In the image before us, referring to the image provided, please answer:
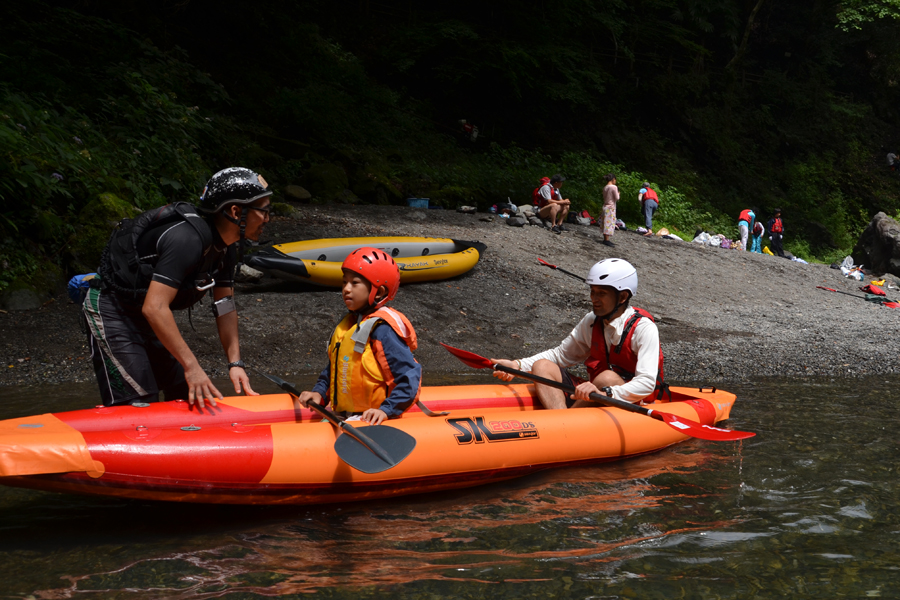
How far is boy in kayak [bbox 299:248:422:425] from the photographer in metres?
3.34

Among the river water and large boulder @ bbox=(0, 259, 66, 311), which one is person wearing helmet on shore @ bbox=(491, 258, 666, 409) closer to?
the river water

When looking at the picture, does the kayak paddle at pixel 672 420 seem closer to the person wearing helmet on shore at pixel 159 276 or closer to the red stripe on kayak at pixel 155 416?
the red stripe on kayak at pixel 155 416

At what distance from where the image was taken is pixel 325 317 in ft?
24.4

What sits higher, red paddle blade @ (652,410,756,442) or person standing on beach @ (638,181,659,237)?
person standing on beach @ (638,181,659,237)

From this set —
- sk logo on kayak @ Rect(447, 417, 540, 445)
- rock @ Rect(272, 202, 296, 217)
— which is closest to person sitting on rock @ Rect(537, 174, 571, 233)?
rock @ Rect(272, 202, 296, 217)

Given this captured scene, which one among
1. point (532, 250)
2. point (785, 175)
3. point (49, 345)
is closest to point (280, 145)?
point (532, 250)

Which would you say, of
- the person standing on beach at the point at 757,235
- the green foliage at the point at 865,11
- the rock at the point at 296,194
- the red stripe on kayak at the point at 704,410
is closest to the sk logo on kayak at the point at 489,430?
the red stripe on kayak at the point at 704,410

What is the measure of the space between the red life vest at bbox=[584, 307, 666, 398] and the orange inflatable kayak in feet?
0.93

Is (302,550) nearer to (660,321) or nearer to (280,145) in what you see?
(660,321)

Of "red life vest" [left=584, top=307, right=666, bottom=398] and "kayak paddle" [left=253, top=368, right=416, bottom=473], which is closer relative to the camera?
"kayak paddle" [left=253, top=368, right=416, bottom=473]

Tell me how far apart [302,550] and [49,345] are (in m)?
4.37

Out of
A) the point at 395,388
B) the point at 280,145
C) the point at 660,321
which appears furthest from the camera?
the point at 280,145

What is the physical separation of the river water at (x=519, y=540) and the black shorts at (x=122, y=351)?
0.57 metres

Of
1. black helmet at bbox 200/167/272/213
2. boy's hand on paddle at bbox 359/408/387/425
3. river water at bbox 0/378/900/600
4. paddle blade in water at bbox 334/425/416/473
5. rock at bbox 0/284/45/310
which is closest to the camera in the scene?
river water at bbox 0/378/900/600
